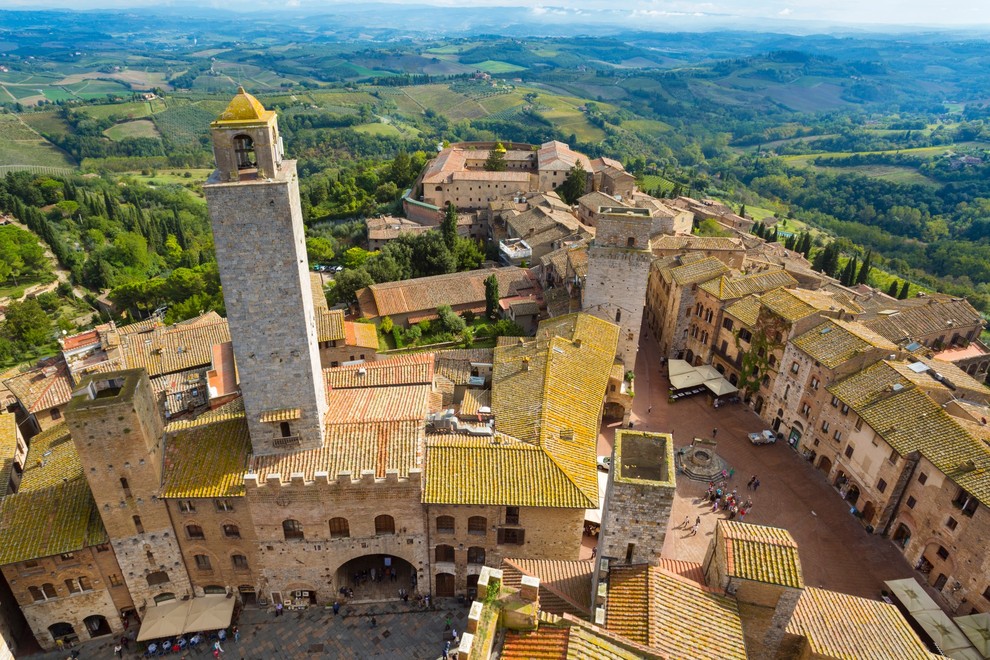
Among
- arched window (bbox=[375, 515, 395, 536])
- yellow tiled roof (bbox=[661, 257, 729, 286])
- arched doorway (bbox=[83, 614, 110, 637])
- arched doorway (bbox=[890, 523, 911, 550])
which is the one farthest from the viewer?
yellow tiled roof (bbox=[661, 257, 729, 286])

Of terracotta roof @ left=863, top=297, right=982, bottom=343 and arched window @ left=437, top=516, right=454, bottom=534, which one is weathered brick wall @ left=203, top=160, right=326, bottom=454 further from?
terracotta roof @ left=863, top=297, right=982, bottom=343

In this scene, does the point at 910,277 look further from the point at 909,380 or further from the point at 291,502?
the point at 291,502

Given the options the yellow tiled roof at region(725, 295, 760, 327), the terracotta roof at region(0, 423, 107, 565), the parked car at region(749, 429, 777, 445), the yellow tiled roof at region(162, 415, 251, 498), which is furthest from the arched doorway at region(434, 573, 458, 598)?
the yellow tiled roof at region(725, 295, 760, 327)

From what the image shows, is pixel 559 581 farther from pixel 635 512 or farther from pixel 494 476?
pixel 635 512

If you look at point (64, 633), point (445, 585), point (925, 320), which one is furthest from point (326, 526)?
point (925, 320)

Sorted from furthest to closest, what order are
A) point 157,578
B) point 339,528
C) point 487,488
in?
Answer: point 157,578
point 339,528
point 487,488

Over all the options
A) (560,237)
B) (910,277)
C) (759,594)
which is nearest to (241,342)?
(759,594)
